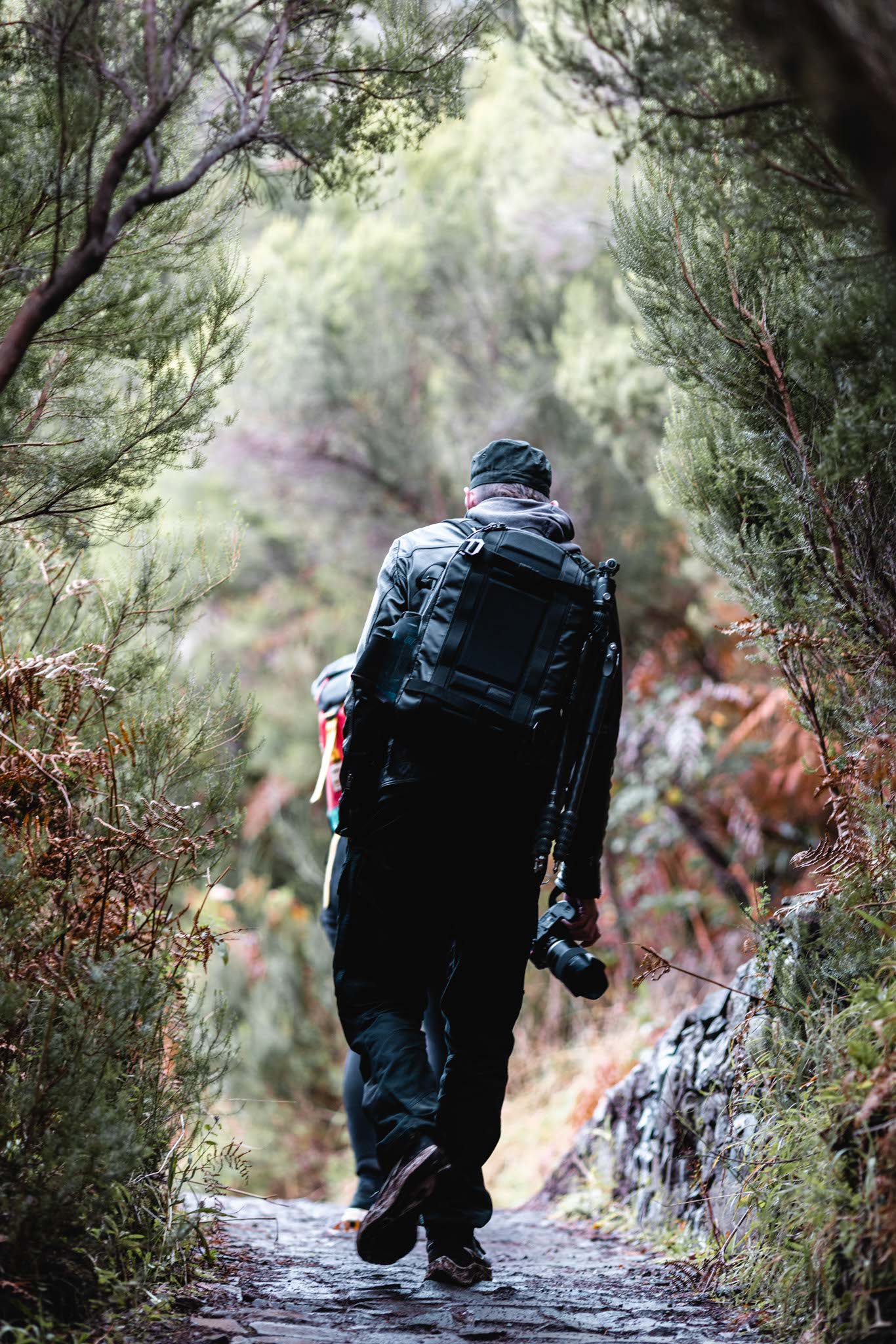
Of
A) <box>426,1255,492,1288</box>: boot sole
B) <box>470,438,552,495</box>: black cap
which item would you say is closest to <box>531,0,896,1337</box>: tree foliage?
<box>470,438,552,495</box>: black cap

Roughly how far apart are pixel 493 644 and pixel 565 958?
938mm

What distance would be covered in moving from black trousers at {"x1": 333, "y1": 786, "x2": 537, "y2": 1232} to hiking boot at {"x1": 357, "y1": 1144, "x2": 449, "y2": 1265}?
0.97 feet

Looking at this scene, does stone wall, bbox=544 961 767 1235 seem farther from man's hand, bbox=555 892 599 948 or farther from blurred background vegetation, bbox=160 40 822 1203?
blurred background vegetation, bbox=160 40 822 1203

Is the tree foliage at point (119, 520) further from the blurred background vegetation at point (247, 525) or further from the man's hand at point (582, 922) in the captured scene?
the man's hand at point (582, 922)

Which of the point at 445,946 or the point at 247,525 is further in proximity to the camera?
the point at 247,525

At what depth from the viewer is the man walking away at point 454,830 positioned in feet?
11.2

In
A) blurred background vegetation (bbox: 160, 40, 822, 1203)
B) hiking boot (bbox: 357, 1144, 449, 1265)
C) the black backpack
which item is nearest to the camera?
hiking boot (bbox: 357, 1144, 449, 1265)

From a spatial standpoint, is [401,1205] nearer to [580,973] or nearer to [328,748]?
[580,973]

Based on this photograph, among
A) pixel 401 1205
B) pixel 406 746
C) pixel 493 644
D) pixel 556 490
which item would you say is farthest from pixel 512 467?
pixel 556 490

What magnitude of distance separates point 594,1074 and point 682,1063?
3429mm

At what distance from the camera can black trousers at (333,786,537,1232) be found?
3.45 m

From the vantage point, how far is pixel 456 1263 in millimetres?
3447

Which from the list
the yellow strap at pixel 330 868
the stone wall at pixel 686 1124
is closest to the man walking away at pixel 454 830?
the stone wall at pixel 686 1124

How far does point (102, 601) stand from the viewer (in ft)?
13.4
